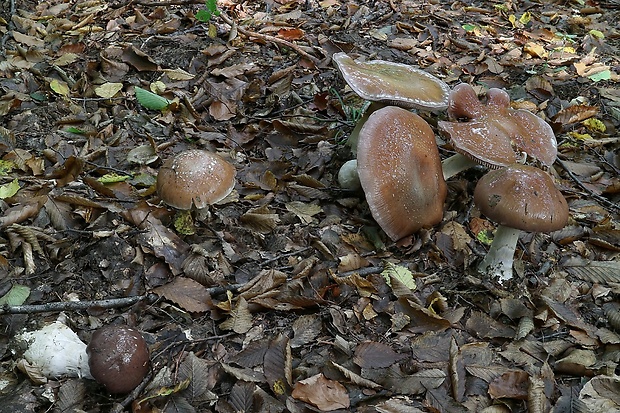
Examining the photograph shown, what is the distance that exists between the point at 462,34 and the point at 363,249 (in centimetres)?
403

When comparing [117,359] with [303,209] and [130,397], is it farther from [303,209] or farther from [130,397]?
[303,209]

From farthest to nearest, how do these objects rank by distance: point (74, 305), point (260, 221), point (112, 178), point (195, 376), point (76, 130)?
point (76, 130) < point (112, 178) < point (260, 221) < point (74, 305) < point (195, 376)

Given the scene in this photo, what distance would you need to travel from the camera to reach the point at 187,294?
3398 millimetres

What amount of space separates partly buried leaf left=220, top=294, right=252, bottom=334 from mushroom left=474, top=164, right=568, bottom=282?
5.43 feet

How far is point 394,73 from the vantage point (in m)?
4.38

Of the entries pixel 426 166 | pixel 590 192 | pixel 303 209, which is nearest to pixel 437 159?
pixel 426 166

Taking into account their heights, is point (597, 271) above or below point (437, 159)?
below

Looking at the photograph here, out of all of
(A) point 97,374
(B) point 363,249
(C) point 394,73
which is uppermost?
(C) point 394,73

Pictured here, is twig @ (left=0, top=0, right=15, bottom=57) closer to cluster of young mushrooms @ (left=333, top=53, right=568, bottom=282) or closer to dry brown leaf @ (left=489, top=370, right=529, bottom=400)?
cluster of young mushrooms @ (left=333, top=53, right=568, bottom=282)

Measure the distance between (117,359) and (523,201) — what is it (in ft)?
8.26

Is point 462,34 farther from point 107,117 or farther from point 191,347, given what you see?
point 191,347

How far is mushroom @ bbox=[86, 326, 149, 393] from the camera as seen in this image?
8.98 ft

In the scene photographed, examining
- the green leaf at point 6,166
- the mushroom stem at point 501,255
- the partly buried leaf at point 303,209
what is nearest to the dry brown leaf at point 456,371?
the mushroom stem at point 501,255

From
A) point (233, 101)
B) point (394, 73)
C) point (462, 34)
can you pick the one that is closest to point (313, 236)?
point (394, 73)
